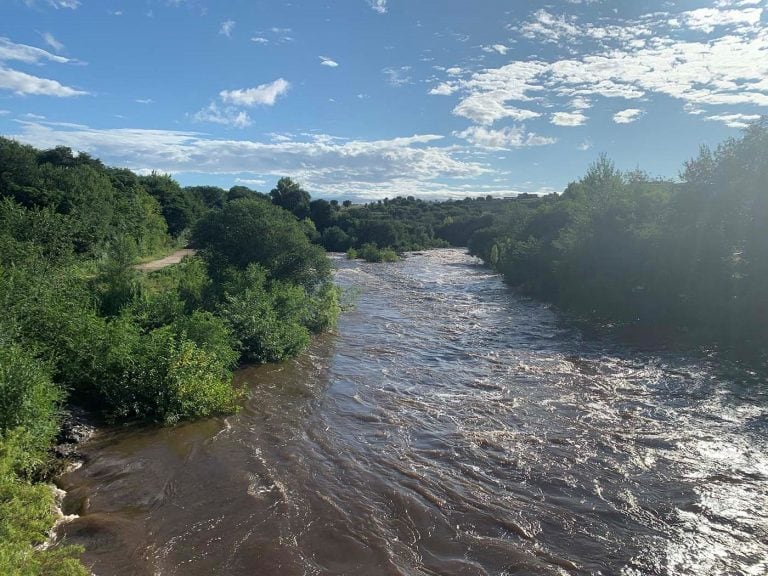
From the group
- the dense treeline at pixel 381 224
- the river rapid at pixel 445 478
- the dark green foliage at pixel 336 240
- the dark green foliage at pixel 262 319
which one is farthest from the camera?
the dark green foliage at pixel 336 240

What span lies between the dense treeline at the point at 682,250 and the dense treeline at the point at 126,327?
1402 centimetres

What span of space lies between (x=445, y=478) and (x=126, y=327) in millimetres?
7805

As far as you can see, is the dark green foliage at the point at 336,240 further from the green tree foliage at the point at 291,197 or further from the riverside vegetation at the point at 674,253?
the riverside vegetation at the point at 674,253

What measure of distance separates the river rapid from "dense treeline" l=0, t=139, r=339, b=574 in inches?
31.8

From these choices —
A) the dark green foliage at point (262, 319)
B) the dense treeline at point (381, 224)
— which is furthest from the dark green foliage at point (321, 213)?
the dark green foliage at point (262, 319)

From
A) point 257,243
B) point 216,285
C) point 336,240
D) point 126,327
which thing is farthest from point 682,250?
point 336,240

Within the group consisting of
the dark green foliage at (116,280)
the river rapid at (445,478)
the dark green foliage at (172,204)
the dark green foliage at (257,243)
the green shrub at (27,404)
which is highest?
the dark green foliage at (172,204)

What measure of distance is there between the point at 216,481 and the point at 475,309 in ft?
62.0

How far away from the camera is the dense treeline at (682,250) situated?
18344mm

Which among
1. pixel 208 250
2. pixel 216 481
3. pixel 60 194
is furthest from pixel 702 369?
pixel 60 194

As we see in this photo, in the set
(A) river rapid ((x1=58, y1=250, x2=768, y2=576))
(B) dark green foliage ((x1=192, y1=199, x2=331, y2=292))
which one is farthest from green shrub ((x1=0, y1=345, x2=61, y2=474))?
(B) dark green foliage ((x1=192, y1=199, x2=331, y2=292))

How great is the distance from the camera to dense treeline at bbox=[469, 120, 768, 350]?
60.2ft

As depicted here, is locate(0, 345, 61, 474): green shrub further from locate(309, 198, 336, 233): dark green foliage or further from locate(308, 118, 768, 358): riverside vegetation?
locate(309, 198, 336, 233): dark green foliage

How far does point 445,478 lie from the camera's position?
8336 millimetres
